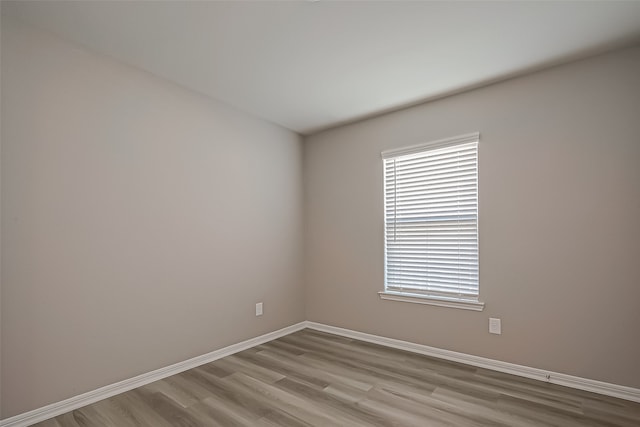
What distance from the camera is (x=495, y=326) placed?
2.88 m

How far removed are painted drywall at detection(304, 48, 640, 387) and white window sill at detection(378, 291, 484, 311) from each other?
0.06 metres

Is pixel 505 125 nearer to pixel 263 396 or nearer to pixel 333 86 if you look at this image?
pixel 333 86

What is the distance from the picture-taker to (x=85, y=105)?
2.39m

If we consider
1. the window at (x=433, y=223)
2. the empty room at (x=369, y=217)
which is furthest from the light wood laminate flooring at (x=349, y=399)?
the window at (x=433, y=223)

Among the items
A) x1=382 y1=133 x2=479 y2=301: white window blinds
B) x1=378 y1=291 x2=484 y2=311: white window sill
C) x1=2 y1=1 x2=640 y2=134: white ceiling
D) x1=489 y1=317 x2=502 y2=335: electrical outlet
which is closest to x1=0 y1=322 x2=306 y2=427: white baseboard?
x1=378 y1=291 x2=484 y2=311: white window sill

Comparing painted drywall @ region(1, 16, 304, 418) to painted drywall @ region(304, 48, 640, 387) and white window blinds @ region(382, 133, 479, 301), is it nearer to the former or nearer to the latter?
white window blinds @ region(382, 133, 479, 301)

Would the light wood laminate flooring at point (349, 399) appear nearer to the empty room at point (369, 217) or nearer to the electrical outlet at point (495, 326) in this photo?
the empty room at point (369, 217)

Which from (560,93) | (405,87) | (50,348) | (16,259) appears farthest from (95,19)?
(560,93)

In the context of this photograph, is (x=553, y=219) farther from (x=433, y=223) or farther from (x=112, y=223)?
(x=112, y=223)

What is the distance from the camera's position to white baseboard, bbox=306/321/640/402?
2365mm

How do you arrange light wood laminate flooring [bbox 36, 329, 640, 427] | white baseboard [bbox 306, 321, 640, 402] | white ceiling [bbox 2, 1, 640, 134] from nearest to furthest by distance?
1. white ceiling [bbox 2, 1, 640, 134]
2. light wood laminate flooring [bbox 36, 329, 640, 427]
3. white baseboard [bbox 306, 321, 640, 402]

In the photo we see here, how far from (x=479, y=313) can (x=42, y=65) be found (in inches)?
153

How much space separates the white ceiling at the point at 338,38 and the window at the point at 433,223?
0.67 metres

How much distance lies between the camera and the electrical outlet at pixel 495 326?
2859 mm
